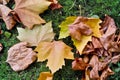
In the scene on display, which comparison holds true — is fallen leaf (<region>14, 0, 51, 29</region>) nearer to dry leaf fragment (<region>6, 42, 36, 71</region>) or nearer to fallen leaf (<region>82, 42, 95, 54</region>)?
dry leaf fragment (<region>6, 42, 36, 71</region>)

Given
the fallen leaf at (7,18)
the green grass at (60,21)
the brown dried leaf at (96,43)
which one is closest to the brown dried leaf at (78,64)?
the green grass at (60,21)

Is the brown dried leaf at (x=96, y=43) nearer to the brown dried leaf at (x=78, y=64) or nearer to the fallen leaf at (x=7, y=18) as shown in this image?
the brown dried leaf at (x=78, y=64)

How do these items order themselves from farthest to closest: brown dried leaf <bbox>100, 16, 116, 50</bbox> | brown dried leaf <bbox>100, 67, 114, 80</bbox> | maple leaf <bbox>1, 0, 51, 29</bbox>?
1. maple leaf <bbox>1, 0, 51, 29</bbox>
2. brown dried leaf <bbox>100, 16, 116, 50</bbox>
3. brown dried leaf <bbox>100, 67, 114, 80</bbox>

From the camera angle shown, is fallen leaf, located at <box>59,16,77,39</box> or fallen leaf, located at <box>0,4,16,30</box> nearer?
fallen leaf, located at <box>59,16,77,39</box>

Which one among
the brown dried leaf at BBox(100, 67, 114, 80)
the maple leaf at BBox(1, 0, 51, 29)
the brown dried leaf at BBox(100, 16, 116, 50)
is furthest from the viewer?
the maple leaf at BBox(1, 0, 51, 29)

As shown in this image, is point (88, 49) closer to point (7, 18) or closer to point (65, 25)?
point (65, 25)

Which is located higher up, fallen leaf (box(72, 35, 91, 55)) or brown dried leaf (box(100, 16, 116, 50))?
brown dried leaf (box(100, 16, 116, 50))

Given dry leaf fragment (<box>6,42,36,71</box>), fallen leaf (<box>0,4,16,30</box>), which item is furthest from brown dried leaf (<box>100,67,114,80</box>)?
fallen leaf (<box>0,4,16,30</box>)

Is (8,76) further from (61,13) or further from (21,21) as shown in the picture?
(61,13)

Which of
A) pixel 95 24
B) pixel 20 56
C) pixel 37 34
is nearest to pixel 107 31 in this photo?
pixel 95 24
